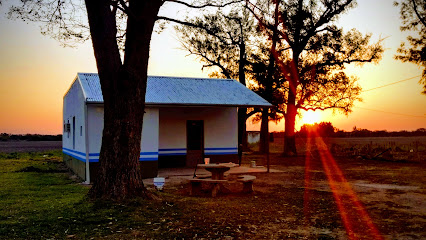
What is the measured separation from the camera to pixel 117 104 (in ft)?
32.2

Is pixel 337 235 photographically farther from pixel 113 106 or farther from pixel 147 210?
pixel 113 106

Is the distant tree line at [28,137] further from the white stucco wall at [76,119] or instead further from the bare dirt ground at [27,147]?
the white stucco wall at [76,119]

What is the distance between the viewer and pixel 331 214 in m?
9.05

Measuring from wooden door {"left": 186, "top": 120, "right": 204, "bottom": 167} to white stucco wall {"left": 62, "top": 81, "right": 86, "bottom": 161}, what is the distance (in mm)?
5028

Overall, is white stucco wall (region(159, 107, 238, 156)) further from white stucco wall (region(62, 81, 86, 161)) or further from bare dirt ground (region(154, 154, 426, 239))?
bare dirt ground (region(154, 154, 426, 239))

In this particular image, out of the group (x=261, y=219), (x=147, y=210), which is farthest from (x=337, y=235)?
(x=147, y=210)

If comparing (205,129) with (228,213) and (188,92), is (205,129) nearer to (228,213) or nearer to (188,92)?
(188,92)

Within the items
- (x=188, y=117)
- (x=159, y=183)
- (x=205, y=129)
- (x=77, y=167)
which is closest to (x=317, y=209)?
(x=159, y=183)

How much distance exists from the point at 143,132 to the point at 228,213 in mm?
7630

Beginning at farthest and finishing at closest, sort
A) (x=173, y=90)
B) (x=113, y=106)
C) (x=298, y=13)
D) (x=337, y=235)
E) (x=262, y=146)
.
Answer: (x=262, y=146) < (x=298, y=13) < (x=173, y=90) < (x=113, y=106) < (x=337, y=235)

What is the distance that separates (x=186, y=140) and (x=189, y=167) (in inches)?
49.5

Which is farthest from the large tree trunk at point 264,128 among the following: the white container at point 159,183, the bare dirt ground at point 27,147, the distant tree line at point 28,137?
the distant tree line at point 28,137

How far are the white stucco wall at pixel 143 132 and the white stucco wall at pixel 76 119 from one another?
1.47 feet

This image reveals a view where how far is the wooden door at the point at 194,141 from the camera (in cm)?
2003
